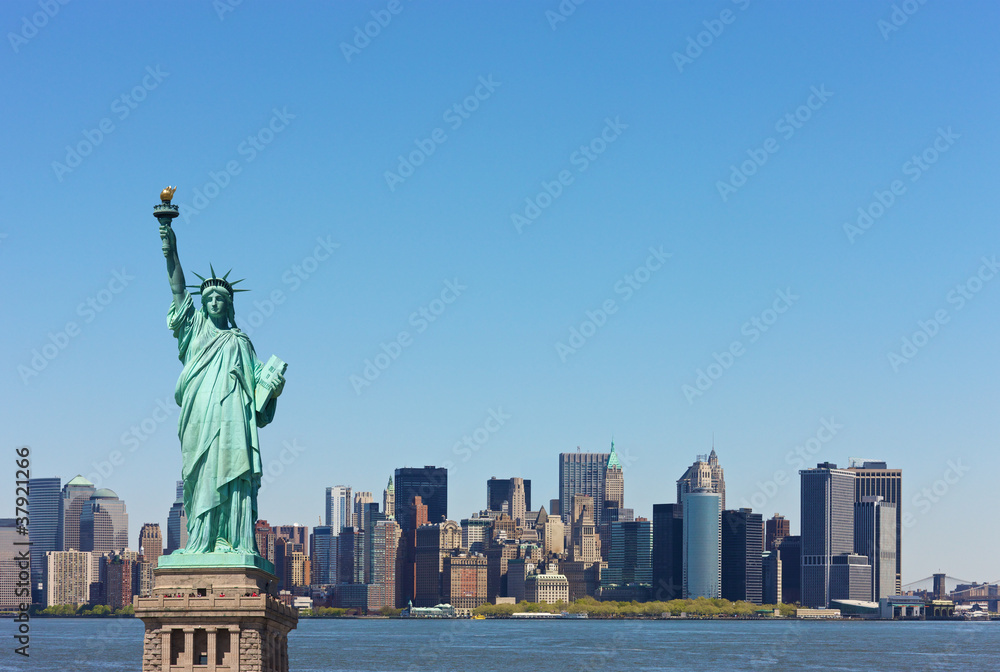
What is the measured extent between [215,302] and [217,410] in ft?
8.73

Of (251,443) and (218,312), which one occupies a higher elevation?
(218,312)

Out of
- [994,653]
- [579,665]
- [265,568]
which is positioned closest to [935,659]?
→ [994,653]

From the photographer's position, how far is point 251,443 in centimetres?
3922

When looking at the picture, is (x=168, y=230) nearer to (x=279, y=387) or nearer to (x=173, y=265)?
(x=173, y=265)

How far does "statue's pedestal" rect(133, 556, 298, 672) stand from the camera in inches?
1473

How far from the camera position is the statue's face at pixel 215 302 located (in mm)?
39844

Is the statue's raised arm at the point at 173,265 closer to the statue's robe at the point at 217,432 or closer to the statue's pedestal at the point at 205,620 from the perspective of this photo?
the statue's robe at the point at 217,432

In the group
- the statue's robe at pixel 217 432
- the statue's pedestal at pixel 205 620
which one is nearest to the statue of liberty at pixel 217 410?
the statue's robe at pixel 217 432

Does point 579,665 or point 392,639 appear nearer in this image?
point 579,665

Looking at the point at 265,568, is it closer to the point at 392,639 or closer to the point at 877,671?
the point at 877,671

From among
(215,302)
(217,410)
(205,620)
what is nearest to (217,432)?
(217,410)

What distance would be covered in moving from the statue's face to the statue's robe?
21 cm

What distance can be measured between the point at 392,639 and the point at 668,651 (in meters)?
36.7

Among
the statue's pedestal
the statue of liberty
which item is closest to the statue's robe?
the statue of liberty
